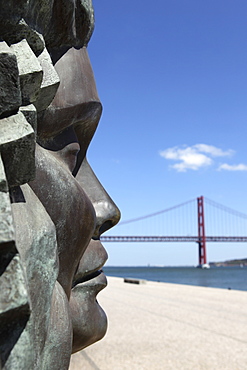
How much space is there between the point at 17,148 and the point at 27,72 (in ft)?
0.53

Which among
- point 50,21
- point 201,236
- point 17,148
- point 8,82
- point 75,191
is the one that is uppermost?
point 50,21

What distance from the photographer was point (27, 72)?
2.89 feet

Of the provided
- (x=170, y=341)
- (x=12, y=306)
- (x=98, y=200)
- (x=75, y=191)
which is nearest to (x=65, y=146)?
(x=75, y=191)

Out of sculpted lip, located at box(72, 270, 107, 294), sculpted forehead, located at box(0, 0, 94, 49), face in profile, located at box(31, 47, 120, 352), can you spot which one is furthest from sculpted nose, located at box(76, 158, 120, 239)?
sculpted forehead, located at box(0, 0, 94, 49)

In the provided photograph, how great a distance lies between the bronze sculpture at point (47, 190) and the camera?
0.73 metres

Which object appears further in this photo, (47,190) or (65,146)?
(65,146)

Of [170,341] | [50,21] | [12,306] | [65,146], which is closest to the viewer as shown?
[12,306]

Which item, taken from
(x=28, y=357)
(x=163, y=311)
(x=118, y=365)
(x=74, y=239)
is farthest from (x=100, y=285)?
(x=163, y=311)

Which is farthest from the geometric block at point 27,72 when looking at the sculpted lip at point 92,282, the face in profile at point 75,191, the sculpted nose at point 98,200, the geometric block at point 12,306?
the sculpted lip at point 92,282

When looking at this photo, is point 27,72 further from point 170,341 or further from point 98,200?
point 170,341

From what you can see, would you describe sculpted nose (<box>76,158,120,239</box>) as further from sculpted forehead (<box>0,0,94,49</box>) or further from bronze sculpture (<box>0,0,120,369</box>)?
sculpted forehead (<box>0,0,94,49</box>)

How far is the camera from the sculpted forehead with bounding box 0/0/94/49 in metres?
0.90

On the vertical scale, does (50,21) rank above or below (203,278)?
above

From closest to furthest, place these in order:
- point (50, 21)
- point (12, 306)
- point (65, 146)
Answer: point (12, 306), point (50, 21), point (65, 146)
